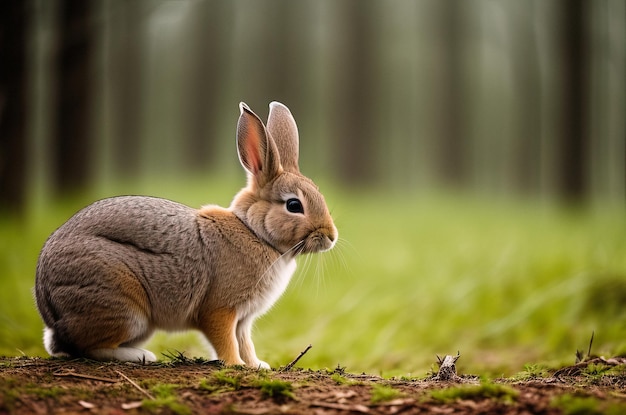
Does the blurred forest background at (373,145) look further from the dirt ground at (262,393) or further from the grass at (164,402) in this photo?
the grass at (164,402)

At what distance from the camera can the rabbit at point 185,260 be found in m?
4.45

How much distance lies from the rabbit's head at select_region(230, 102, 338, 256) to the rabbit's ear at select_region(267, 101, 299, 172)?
120 mm

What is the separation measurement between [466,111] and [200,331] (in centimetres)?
3066

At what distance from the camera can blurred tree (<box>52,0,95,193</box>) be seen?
539 inches

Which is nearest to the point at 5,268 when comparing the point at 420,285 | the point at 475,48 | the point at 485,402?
the point at 420,285

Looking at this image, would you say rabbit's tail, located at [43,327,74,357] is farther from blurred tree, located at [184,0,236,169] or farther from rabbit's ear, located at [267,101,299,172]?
blurred tree, located at [184,0,236,169]

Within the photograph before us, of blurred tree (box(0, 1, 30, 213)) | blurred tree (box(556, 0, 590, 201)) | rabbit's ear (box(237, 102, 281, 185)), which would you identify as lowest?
rabbit's ear (box(237, 102, 281, 185))

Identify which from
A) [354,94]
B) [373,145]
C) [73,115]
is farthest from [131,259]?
[373,145]

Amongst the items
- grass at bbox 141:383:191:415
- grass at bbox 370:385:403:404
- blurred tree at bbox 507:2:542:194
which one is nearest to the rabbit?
grass at bbox 141:383:191:415

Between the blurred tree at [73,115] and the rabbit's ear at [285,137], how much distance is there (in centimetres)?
915

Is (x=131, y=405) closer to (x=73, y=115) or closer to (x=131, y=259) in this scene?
(x=131, y=259)

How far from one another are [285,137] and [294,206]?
661 millimetres

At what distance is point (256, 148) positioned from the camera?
5.18 m

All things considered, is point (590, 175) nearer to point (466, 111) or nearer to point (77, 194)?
point (77, 194)
